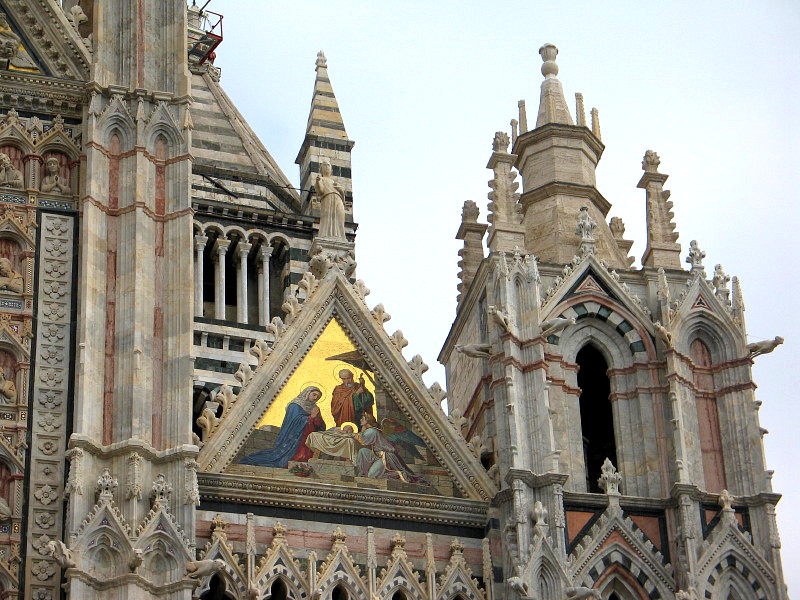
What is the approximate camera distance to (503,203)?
79.3 feet

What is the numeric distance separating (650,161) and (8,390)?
26.5ft

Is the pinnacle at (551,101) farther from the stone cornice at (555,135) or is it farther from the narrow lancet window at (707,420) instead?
the narrow lancet window at (707,420)

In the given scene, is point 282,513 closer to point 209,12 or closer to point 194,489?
point 194,489

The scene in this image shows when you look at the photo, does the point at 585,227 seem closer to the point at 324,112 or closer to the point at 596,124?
the point at 596,124

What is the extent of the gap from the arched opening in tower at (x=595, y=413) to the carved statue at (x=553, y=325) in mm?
915

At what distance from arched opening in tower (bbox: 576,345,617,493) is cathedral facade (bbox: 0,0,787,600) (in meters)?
0.03

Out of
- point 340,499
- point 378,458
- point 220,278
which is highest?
point 220,278

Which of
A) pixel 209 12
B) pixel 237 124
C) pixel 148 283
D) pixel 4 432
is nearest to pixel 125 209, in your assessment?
pixel 148 283

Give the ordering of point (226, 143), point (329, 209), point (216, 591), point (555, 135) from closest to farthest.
A: point (216, 591) → point (329, 209) → point (555, 135) → point (226, 143)

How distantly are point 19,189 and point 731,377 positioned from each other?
7.53 meters

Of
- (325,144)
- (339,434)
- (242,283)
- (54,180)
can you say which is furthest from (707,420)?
(325,144)

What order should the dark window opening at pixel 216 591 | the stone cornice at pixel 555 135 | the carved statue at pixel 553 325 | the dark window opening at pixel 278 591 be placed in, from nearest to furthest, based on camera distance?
the dark window opening at pixel 216 591 → the dark window opening at pixel 278 591 → the carved statue at pixel 553 325 → the stone cornice at pixel 555 135

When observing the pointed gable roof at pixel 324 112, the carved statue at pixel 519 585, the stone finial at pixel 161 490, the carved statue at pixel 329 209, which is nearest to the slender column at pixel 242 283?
the pointed gable roof at pixel 324 112

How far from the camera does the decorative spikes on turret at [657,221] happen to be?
24.3 meters
